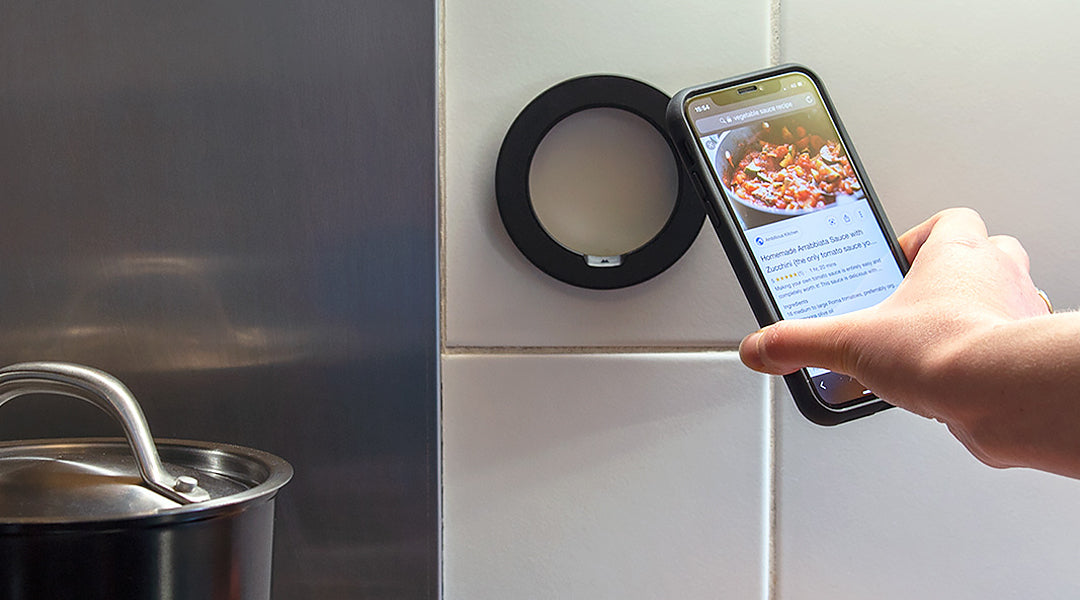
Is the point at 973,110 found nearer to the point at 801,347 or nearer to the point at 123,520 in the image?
the point at 801,347

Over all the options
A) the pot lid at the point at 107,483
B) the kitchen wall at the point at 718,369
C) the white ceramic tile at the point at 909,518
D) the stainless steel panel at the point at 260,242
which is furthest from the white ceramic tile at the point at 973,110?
the pot lid at the point at 107,483

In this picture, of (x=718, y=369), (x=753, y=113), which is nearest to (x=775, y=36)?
(x=753, y=113)

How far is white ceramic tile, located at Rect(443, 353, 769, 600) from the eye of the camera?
47 cm

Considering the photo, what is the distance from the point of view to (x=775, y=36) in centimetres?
47

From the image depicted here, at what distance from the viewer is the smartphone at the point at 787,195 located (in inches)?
15.9

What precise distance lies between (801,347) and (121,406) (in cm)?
25

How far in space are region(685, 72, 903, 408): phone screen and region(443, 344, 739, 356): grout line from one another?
0.25 feet

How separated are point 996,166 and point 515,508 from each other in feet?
1.03

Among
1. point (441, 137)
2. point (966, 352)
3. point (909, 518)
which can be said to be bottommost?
point (909, 518)

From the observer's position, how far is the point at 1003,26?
1.51 ft

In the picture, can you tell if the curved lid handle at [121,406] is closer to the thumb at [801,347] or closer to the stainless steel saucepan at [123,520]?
the stainless steel saucepan at [123,520]

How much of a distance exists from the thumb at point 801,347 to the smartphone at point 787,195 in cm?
5

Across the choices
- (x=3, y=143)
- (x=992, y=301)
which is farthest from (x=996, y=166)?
(x=3, y=143)

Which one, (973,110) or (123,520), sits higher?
(973,110)
